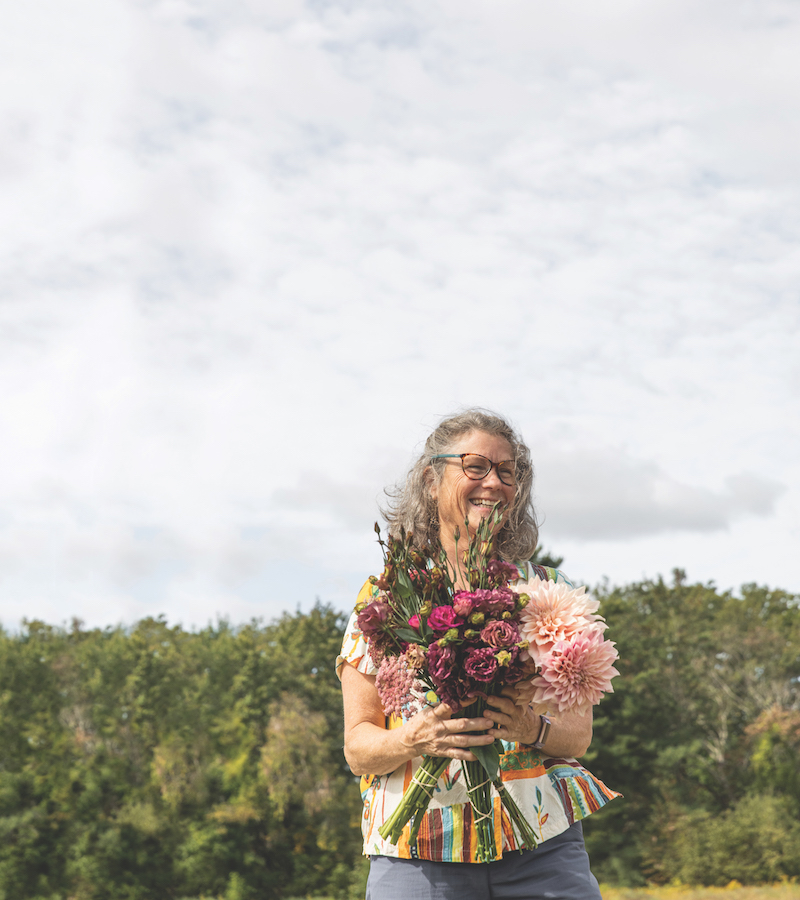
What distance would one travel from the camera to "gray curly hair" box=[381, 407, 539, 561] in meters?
3.12

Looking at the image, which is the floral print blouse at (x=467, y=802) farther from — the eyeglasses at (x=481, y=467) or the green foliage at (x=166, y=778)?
the green foliage at (x=166, y=778)

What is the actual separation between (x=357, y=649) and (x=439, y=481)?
62 centimetres

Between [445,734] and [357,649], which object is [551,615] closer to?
[445,734]

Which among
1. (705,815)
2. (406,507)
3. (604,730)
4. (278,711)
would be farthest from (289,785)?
(406,507)

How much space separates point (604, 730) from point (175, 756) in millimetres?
13693

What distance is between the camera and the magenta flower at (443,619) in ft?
8.17

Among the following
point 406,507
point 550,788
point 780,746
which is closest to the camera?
point 550,788

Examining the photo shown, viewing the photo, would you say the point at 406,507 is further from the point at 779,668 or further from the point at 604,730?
the point at 779,668

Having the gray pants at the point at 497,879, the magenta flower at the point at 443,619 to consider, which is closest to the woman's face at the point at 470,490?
the magenta flower at the point at 443,619

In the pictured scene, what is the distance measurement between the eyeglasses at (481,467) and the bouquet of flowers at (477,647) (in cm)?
27

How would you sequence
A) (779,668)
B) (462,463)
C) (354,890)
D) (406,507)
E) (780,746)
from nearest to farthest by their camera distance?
1. (462,463)
2. (406,507)
3. (354,890)
4. (780,746)
5. (779,668)

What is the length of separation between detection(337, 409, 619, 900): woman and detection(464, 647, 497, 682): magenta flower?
12 cm

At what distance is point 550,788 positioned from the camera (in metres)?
2.76

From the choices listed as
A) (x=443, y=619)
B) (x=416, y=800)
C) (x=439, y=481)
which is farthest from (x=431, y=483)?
(x=416, y=800)
